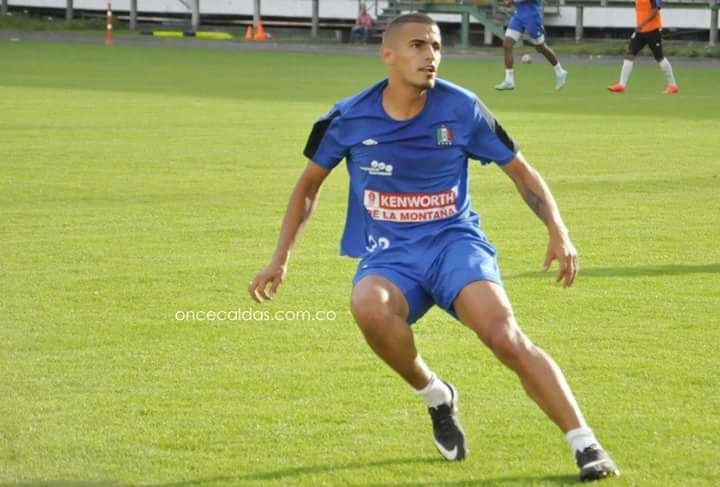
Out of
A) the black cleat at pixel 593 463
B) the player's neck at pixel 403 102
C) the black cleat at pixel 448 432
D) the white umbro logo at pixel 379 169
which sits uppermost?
the player's neck at pixel 403 102

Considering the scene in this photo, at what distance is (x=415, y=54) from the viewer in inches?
268

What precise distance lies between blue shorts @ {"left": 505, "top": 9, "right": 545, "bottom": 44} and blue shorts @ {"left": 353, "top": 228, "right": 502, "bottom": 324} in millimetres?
23241

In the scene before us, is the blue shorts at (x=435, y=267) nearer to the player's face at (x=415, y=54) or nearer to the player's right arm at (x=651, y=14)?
the player's face at (x=415, y=54)

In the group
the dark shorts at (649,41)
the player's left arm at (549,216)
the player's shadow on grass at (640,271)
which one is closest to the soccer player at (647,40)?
the dark shorts at (649,41)

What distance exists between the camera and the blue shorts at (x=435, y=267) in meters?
6.61

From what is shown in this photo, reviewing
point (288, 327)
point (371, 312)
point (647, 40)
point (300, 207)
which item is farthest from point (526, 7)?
point (371, 312)

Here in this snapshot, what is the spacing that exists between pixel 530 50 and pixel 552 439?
40.4 metres

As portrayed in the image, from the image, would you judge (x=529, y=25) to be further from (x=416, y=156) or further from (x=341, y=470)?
(x=341, y=470)

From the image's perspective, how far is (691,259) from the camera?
11922 mm

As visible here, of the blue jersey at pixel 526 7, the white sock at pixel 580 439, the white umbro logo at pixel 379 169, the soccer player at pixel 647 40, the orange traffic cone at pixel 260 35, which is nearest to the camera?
the white sock at pixel 580 439

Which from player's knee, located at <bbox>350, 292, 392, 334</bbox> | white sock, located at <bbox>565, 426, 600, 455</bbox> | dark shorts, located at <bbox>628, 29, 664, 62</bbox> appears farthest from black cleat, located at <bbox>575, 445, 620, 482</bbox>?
dark shorts, located at <bbox>628, 29, 664, 62</bbox>

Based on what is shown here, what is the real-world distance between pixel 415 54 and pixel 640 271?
16.3 ft

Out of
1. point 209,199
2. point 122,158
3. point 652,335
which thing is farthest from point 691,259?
point 122,158

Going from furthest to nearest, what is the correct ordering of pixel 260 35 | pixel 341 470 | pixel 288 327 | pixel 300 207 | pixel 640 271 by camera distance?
pixel 260 35, pixel 640 271, pixel 288 327, pixel 300 207, pixel 341 470
